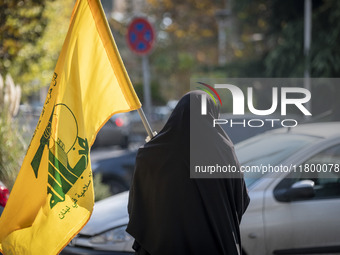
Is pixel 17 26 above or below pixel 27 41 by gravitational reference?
above

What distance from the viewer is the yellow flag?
3613 mm

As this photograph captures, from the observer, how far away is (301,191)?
464 cm

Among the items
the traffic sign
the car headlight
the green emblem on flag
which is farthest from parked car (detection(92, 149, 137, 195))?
the green emblem on flag

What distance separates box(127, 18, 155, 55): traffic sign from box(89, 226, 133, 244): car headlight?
18.4 feet

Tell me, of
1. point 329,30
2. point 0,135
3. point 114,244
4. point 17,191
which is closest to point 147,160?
point 17,191

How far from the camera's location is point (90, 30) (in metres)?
3.92

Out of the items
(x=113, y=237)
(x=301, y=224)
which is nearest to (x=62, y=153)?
(x=113, y=237)

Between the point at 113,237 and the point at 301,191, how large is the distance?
171cm

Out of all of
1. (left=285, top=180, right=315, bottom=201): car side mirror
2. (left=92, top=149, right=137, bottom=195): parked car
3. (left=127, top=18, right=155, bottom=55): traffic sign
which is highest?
(left=127, top=18, right=155, bottom=55): traffic sign

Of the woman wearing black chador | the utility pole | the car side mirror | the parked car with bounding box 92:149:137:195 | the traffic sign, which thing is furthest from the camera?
the utility pole

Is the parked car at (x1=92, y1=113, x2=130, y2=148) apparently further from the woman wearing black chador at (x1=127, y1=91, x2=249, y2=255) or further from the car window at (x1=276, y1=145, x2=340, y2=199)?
the woman wearing black chador at (x1=127, y1=91, x2=249, y2=255)

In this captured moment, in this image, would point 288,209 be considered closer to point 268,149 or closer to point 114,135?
point 268,149

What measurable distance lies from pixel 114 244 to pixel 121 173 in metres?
3.99

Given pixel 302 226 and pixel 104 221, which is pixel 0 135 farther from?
pixel 302 226
